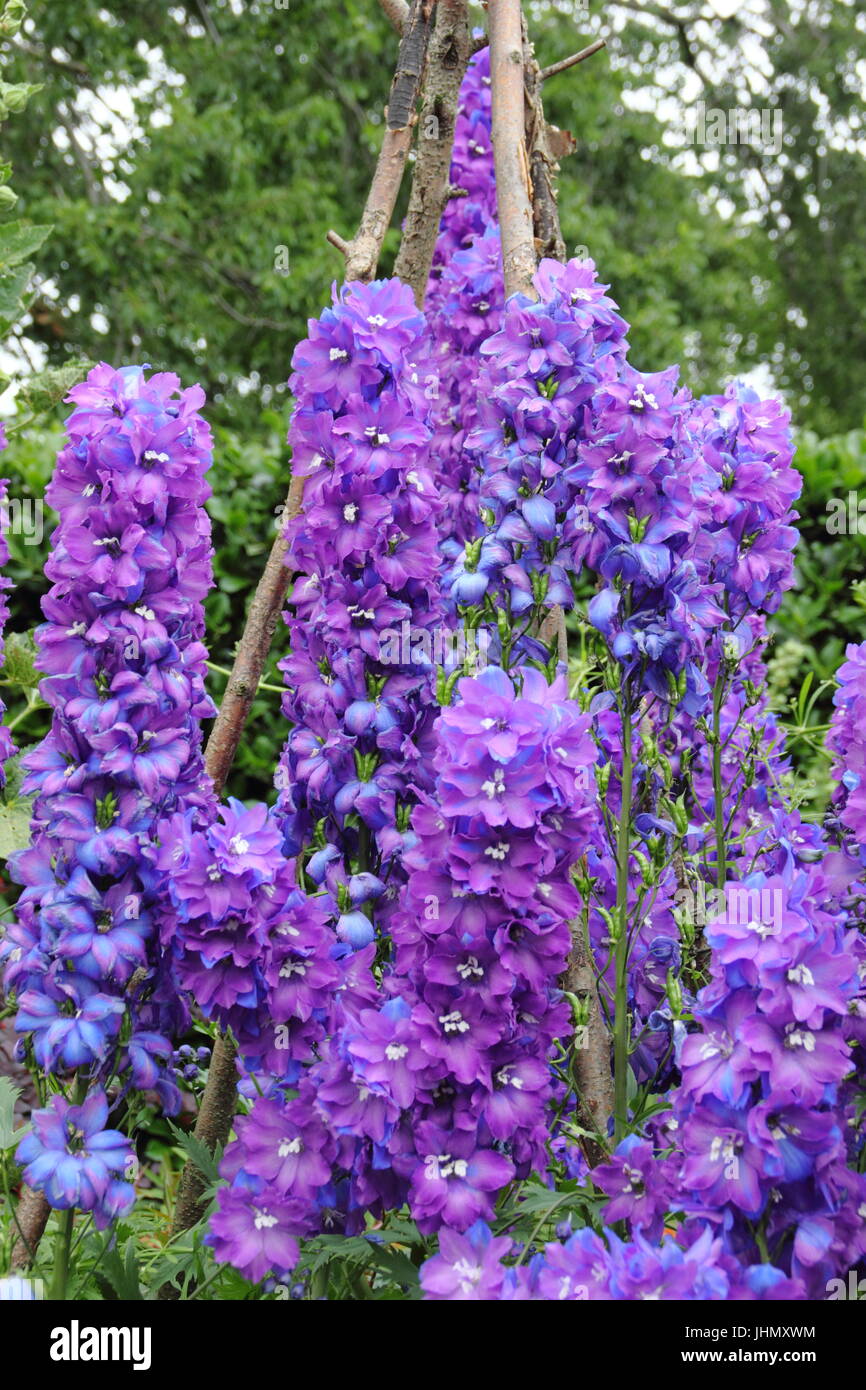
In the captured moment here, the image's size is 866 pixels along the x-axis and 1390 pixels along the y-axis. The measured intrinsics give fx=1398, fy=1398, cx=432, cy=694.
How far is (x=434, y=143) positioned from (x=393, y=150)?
0.08 meters

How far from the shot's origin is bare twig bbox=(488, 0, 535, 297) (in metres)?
2.19

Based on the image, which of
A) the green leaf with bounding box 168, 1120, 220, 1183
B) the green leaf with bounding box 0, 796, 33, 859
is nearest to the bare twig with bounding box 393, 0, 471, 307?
the green leaf with bounding box 0, 796, 33, 859

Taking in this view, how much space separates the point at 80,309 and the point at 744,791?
28.3 feet

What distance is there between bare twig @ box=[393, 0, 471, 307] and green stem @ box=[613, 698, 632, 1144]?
1.02m

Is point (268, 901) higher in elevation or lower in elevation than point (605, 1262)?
higher

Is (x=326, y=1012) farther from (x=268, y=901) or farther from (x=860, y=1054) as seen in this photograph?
Result: (x=860, y=1054)

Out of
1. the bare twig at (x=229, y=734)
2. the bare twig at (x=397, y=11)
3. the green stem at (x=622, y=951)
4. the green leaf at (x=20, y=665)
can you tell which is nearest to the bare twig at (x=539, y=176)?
the bare twig at (x=397, y=11)

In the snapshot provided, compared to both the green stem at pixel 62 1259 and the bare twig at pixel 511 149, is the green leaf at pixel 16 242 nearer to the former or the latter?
the bare twig at pixel 511 149

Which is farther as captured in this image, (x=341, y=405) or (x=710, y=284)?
(x=710, y=284)

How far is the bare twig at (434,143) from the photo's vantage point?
2.45 m

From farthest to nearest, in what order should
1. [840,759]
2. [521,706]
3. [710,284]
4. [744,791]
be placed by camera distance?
1. [710,284]
2. [744,791]
3. [840,759]
4. [521,706]

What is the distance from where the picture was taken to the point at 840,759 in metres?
1.97

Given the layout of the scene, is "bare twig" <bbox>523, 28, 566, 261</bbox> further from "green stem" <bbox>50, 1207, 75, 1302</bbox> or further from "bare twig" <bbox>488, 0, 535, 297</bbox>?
"green stem" <bbox>50, 1207, 75, 1302</bbox>

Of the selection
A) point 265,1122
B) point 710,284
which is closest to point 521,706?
point 265,1122
